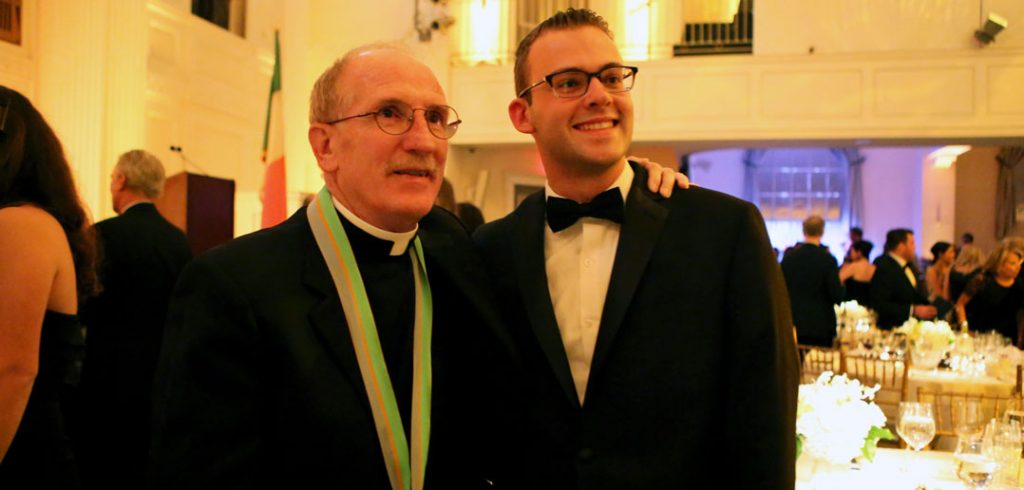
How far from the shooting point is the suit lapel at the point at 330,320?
57.2 inches

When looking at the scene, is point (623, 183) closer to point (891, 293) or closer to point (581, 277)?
point (581, 277)

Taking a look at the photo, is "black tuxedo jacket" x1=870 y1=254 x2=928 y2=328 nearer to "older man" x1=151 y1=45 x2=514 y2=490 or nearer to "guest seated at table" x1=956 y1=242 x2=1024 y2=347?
"guest seated at table" x1=956 y1=242 x2=1024 y2=347

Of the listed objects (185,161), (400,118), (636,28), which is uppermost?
(636,28)

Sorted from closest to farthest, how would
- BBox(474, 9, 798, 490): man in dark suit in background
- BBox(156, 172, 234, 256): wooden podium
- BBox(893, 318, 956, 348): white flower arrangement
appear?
BBox(474, 9, 798, 490): man in dark suit in background
BBox(893, 318, 956, 348): white flower arrangement
BBox(156, 172, 234, 256): wooden podium

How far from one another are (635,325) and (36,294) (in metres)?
1.56

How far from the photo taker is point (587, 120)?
1755 millimetres

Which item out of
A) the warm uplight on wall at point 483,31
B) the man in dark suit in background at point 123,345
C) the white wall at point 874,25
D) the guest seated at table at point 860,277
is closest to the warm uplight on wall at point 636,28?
the white wall at point 874,25

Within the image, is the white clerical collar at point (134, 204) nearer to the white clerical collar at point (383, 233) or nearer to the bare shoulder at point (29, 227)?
the bare shoulder at point (29, 227)

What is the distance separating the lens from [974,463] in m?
2.65

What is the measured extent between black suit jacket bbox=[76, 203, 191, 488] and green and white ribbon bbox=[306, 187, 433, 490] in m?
2.37

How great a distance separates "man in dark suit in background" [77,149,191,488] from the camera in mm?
3531

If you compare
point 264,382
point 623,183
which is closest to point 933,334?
point 623,183

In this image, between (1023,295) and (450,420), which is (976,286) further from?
(450,420)

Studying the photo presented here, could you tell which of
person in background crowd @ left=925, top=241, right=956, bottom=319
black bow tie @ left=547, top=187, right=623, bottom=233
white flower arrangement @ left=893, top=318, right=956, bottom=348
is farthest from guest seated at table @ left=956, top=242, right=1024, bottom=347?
black bow tie @ left=547, top=187, right=623, bottom=233
